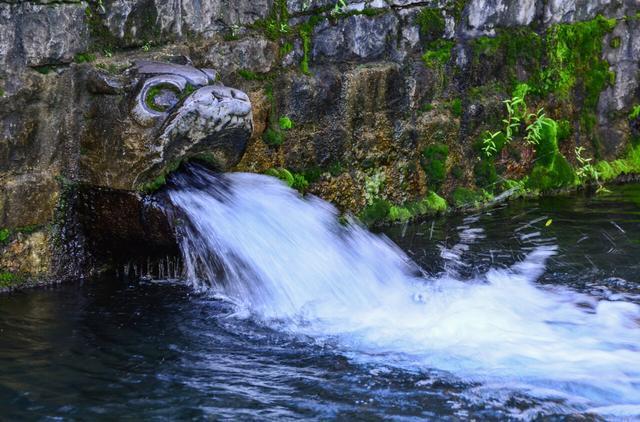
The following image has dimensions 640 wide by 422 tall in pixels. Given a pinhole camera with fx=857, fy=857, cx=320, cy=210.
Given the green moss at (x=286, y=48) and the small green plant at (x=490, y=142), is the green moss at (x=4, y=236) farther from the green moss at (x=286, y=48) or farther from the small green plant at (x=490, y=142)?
the small green plant at (x=490, y=142)

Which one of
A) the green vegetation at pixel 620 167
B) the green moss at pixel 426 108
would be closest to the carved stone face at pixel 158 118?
the green moss at pixel 426 108

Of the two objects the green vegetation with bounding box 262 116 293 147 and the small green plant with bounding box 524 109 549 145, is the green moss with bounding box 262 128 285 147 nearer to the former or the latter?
the green vegetation with bounding box 262 116 293 147

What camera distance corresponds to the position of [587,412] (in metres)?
4.65

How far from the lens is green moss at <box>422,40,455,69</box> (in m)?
8.89

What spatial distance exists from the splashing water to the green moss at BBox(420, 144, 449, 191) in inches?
55.7

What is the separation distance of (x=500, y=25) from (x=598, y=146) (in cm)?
208

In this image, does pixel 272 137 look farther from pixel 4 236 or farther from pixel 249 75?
pixel 4 236

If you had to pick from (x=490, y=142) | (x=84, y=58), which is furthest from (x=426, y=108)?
(x=84, y=58)

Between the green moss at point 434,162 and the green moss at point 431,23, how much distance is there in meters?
1.15

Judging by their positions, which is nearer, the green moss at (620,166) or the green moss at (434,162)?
the green moss at (434,162)

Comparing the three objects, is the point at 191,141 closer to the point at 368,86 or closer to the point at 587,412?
the point at 368,86

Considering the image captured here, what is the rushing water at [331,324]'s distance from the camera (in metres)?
4.74

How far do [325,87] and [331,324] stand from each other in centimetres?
291

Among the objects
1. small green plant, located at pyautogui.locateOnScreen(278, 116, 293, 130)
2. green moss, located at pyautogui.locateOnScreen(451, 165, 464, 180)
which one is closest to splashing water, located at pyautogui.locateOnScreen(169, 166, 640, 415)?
small green plant, located at pyautogui.locateOnScreen(278, 116, 293, 130)
